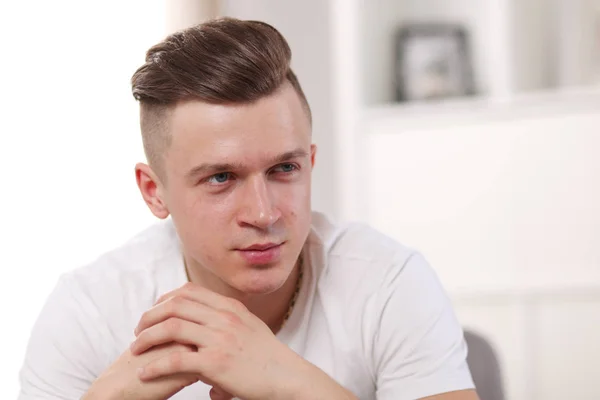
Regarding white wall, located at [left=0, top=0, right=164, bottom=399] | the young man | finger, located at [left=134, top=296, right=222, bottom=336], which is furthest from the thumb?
white wall, located at [left=0, top=0, right=164, bottom=399]

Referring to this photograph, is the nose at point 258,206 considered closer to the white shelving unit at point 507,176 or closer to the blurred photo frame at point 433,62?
the white shelving unit at point 507,176

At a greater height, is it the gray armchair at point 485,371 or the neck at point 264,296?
the neck at point 264,296

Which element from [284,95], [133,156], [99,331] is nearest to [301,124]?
[284,95]

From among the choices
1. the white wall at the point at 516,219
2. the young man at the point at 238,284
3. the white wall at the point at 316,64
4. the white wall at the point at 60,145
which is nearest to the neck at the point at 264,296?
the young man at the point at 238,284

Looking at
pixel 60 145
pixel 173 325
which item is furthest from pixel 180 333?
pixel 60 145

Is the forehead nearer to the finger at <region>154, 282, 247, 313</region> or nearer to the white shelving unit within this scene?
the finger at <region>154, 282, 247, 313</region>

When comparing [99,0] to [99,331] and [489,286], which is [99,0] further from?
[489,286]

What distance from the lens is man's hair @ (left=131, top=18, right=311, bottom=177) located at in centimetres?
137

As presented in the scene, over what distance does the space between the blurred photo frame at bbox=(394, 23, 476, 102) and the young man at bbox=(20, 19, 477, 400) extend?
2.08 meters

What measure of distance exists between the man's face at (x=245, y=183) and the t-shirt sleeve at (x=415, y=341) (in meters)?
0.22

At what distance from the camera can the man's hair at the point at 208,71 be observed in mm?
1365

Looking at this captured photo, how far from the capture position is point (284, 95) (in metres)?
1.41

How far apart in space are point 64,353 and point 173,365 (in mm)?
322

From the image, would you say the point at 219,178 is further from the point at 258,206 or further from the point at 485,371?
the point at 485,371
